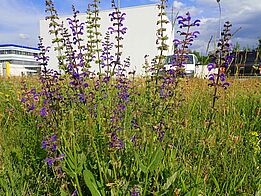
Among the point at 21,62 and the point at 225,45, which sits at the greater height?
the point at 21,62

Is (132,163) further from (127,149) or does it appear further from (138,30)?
(138,30)

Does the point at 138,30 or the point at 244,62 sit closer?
the point at 244,62

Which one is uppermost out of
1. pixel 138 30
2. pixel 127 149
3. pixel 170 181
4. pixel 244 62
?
pixel 138 30

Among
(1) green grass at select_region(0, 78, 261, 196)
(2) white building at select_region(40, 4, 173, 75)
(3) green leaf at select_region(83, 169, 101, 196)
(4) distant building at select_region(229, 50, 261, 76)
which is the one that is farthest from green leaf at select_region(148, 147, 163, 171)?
(2) white building at select_region(40, 4, 173, 75)

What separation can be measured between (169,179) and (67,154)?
0.66 metres

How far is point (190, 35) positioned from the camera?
169 cm

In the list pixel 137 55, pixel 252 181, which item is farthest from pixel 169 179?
pixel 137 55

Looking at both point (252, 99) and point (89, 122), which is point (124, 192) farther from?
point (252, 99)

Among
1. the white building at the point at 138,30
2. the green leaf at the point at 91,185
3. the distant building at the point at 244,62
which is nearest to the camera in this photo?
the green leaf at the point at 91,185

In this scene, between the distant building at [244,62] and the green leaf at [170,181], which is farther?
the distant building at [244,62]

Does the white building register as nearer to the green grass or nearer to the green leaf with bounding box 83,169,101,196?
the green grass

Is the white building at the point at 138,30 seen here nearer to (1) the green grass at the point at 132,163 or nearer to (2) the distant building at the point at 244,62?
(2) the distant building at the point at 244,62

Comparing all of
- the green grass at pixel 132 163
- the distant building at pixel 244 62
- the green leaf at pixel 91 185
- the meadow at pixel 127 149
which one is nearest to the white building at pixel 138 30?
the distant building at pixel 244 62

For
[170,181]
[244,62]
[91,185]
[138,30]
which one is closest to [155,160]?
[170,181]
